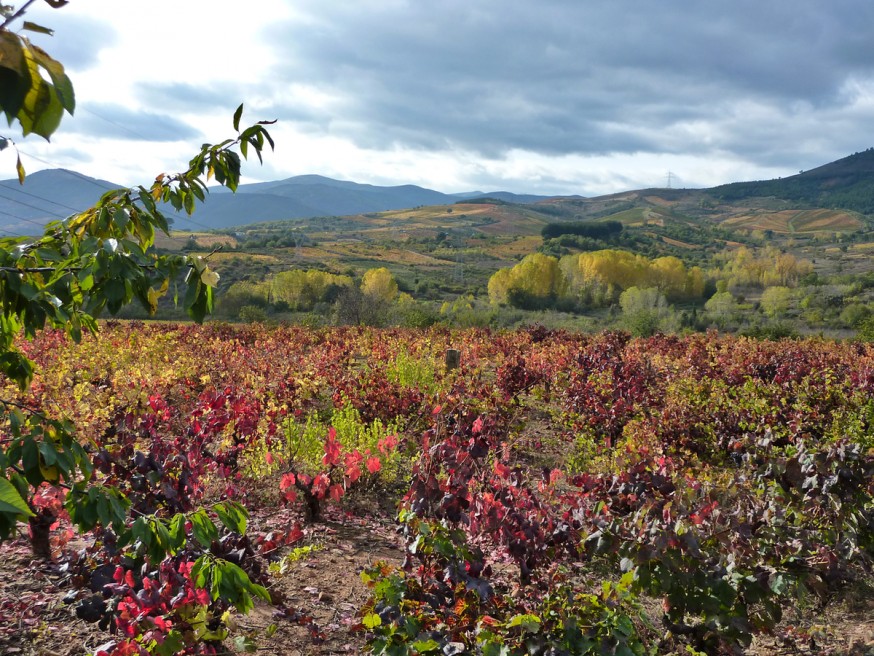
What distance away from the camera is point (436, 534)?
2.43 m

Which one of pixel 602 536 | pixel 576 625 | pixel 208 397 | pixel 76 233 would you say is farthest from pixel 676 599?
pixel 208 397

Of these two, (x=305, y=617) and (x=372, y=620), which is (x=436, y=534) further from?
(x=305, y=617)

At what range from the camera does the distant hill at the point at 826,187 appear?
152m

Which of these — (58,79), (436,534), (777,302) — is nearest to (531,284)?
(777,302)

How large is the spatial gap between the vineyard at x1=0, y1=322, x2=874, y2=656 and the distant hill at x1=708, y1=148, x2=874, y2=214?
568 feet

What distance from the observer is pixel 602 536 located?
8.47ft

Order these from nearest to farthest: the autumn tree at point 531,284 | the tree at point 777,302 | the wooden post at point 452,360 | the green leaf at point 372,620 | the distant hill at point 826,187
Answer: the green leaf at point 372,620, the wooden post at point 452,360, the tree at point 777,302, the autumn tree at point 531,284, the distant hill at point 826,187

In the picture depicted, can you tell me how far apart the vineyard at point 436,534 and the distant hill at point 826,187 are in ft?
568

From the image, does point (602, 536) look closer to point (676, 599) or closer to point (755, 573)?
point (676, 599)

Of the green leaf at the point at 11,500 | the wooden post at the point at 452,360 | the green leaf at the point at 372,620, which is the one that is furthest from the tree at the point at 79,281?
the wooden post at the point at 452,360

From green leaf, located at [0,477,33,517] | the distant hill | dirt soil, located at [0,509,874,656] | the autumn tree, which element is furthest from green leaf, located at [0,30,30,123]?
the distant hill

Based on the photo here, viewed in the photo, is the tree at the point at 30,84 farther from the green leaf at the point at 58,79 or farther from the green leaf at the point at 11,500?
the green leaf at the point at 11,500

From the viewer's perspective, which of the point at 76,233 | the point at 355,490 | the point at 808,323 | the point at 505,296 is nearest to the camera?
the point at 76,233

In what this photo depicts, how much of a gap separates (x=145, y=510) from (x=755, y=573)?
2.93 metres
